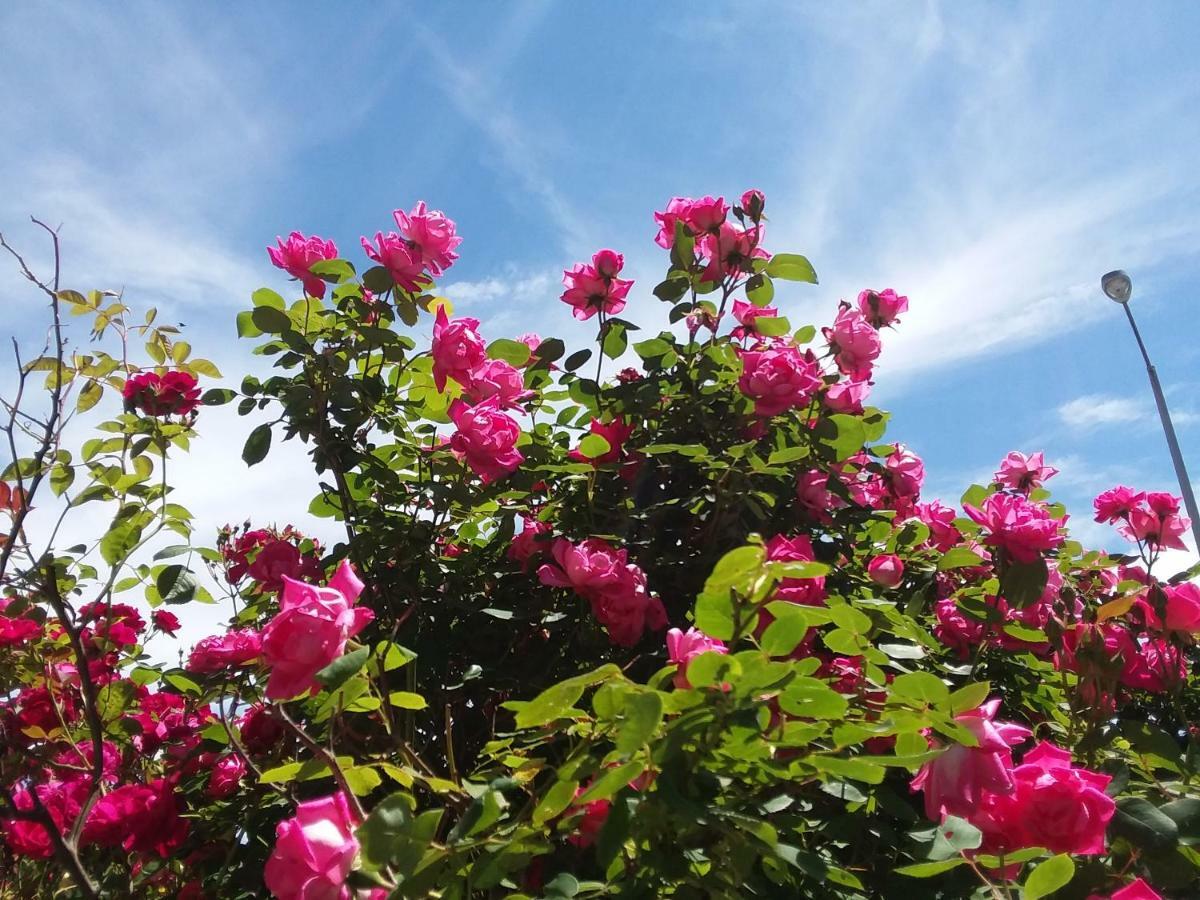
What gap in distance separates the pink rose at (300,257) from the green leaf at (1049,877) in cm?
173

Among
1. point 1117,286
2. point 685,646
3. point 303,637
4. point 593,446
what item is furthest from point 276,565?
point 1117,286

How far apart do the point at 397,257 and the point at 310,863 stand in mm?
1363

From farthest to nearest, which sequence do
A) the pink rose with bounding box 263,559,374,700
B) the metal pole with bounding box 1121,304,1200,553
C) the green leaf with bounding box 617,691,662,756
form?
the metal pole with bounding box 1121,304,1200,553
the pink rose with bounding box 263,559,374,700
the green leaf with bounding box 617,691,662,756

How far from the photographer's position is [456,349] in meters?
1.80

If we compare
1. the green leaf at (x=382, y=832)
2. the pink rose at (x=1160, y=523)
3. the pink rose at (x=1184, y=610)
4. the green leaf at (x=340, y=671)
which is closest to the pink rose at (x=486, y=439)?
the green leaf at (x=340, y=671)

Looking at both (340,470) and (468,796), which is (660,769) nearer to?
(468,796)

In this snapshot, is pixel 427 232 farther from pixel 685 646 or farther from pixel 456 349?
pixel 685 646

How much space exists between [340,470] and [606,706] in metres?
1.17

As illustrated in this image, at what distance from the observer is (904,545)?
2.18 metres

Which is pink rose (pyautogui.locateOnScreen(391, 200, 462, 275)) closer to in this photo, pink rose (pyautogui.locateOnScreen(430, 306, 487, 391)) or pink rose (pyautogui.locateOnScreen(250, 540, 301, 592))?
pink rose (pyautogui.locateOnScreen(430, 306, 487, 391))

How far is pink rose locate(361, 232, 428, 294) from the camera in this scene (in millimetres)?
1895

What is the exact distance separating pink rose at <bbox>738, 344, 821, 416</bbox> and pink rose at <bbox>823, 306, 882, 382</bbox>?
175 millimetres

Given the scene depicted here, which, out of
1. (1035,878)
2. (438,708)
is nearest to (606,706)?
(1035,878)

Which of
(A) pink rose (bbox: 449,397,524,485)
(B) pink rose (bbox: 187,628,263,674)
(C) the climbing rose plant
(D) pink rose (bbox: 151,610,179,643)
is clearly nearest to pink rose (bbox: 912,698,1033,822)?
(C) the climbing rose plant
